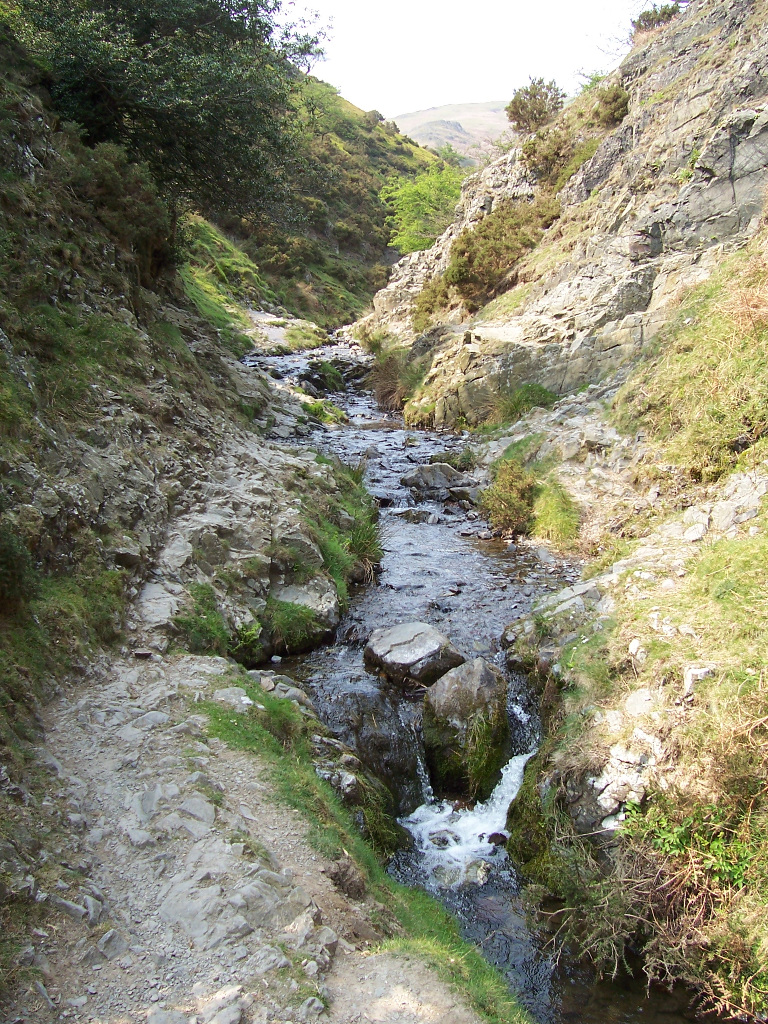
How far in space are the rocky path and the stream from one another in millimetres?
1688

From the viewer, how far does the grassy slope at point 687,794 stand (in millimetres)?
4840

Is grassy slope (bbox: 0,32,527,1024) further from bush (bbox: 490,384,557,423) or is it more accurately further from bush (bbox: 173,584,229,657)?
bush (bbox: 490,384,557,423)

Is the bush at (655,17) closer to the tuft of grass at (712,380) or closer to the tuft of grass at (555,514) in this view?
the tuft of grass at (712,380)

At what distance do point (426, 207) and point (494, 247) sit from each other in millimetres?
23023

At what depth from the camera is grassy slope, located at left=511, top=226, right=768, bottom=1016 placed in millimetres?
4840

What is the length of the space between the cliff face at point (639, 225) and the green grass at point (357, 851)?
1358cm

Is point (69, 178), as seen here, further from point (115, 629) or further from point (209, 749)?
point (209, 749)

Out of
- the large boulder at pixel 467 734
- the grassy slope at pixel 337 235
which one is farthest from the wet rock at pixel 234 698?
the grassy slope at pixel 337 235

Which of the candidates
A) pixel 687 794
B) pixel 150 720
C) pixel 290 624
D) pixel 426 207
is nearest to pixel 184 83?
pixel 290 624

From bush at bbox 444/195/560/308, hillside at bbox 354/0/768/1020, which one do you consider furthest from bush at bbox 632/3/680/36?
bush at bbox 444/195/560/308

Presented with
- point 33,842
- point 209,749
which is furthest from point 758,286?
point 33,842

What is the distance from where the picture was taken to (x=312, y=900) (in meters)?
4.48

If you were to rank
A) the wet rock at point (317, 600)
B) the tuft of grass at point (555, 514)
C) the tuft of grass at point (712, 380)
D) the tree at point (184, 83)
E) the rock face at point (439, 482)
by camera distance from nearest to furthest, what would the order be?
the wet rock at point (317, 600) < the tuft of grass at point (712, 380) < the tree at point (184, 83) < the tuft of grass at point (555, 514) < the rock face at point (439, 482)

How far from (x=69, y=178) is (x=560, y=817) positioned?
1212cm
